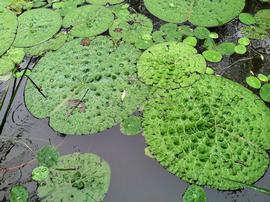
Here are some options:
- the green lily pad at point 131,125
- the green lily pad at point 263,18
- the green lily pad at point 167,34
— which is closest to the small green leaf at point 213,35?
the green lily pad at point 167,34

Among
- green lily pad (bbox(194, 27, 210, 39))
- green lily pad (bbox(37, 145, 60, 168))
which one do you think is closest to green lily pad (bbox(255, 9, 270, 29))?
green lily pad (bbox(194, 27, 210, 39))

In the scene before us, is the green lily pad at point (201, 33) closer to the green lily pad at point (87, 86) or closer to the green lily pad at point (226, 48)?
the green lily pad at point (226, 48)

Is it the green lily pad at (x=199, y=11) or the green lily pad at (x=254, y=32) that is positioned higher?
the green lily pad at (x=199, y=11)

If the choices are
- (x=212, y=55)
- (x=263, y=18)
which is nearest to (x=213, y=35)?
(x=212, y=55)

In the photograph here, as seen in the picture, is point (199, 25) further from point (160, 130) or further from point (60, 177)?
point (60, 177)

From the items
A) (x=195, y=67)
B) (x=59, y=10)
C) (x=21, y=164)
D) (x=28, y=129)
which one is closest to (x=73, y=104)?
(x=28, y=129)

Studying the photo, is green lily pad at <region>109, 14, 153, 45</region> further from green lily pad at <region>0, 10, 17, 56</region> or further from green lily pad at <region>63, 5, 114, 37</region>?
green lily pad at <region>0, 10, 17, 56</region>
